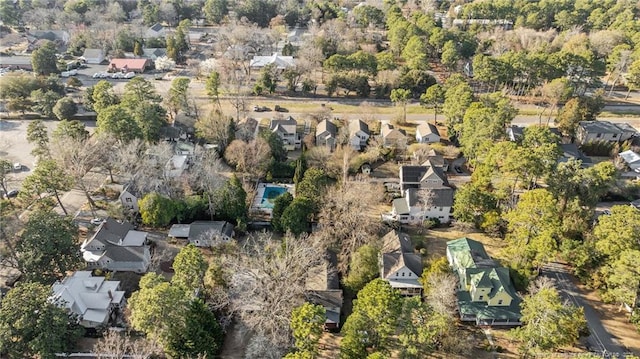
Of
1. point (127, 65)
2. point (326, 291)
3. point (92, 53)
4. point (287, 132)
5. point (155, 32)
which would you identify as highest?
point (155, 32)

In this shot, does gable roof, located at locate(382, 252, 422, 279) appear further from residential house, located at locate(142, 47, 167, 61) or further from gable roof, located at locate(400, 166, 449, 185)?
residential house, located at locate(142, 47, 167, 61)

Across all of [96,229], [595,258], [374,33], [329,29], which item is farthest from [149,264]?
[374,33]

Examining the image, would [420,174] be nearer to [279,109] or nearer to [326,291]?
[326,291]

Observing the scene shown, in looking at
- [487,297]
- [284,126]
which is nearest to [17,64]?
[284,126]

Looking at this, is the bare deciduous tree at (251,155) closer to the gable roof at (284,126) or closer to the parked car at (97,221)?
the gable roof at (284,126)

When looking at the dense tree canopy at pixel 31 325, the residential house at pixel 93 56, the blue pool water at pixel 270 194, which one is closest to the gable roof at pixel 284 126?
the blue pool water at pixel 270 194

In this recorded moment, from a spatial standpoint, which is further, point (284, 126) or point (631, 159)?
point (284, 126)
